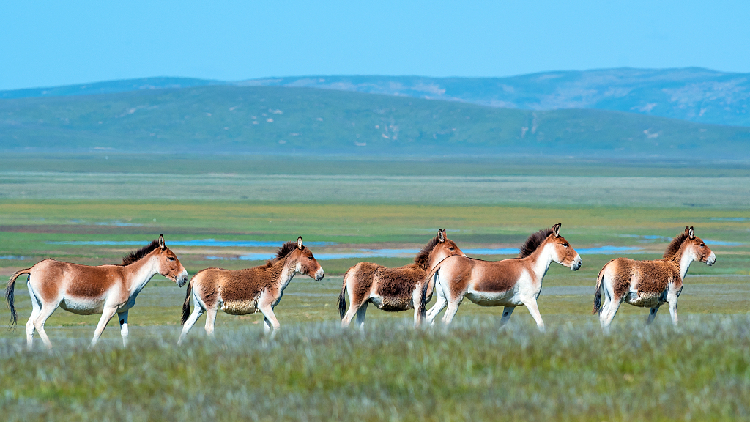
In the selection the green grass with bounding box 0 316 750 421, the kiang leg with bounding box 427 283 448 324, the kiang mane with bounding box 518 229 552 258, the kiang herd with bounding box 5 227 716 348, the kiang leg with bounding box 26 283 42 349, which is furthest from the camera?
the kiang mane with bounding box 518 229 552 258

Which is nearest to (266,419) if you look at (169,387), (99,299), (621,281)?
(169,387)

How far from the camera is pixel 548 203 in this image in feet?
202

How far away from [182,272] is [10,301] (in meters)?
2.18

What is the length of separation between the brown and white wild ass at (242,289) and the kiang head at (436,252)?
150 cm

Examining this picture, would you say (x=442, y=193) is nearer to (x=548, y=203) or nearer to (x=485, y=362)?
(x=548, y=203)

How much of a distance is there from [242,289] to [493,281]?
3269mm

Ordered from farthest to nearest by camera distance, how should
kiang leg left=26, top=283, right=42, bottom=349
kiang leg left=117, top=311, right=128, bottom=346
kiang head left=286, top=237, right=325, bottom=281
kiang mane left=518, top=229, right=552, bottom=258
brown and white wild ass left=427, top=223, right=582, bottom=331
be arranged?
kiang mane left=518, top=229, right=552, bottom=258 → kiang head left=286, top=237, right=325, bottom=281 → brown and white wild ass left=427, top=223, right=582, bottom=331 → kiang leg left=26, top=283, right=42, bottom=349 → kiang leg left=117, top=311, right=128, bottom=346

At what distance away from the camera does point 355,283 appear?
50.0 feet

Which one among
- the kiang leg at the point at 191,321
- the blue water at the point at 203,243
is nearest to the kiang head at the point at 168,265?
the kiang leg at the point at 191,321

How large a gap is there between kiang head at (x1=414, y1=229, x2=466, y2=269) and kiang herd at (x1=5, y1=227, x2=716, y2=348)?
0.02m

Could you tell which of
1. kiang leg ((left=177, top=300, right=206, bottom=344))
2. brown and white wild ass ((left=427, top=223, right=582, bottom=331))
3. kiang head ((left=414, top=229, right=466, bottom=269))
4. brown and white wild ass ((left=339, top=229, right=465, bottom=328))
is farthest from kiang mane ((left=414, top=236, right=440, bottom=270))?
kiang leg ((left=177, top=300, right=206, bottom=344))

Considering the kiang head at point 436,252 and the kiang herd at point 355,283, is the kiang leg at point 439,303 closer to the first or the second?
the kiang herd at point 355,283

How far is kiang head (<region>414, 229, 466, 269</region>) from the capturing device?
15922mm

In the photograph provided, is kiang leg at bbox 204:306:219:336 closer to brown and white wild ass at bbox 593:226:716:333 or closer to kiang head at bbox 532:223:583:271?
kiang head at bbox 532:223:583:271
